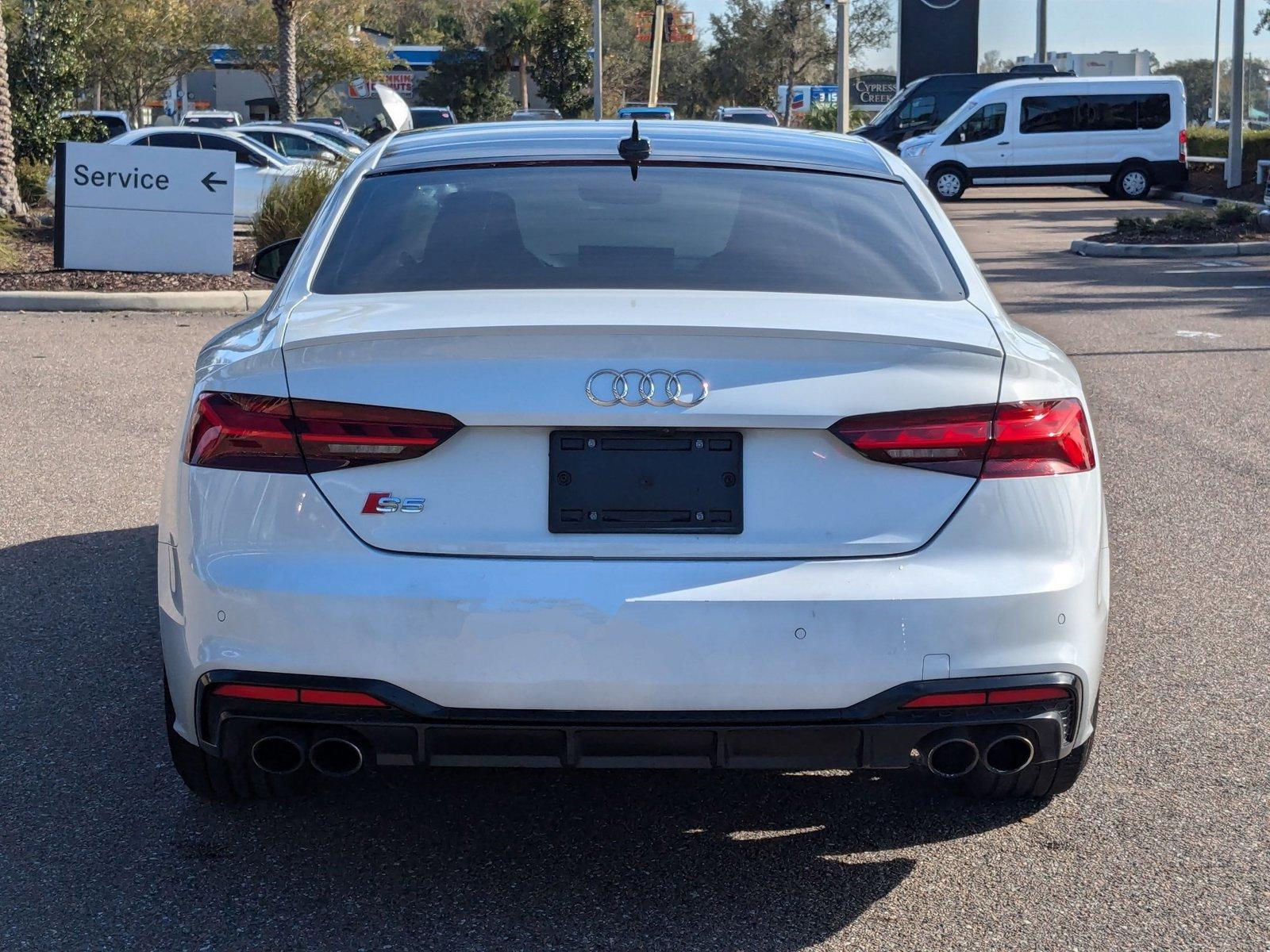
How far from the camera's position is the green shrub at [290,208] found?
50.1 ft

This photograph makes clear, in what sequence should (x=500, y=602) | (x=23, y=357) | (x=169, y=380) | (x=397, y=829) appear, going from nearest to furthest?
(x=500, y=602) → (x=397, y=829) → (x=169, y=380) → (x=23, y=357)

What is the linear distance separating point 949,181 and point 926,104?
4992 mm

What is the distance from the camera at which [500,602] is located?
114 inches

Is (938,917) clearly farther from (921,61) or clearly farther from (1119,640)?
(921,61)

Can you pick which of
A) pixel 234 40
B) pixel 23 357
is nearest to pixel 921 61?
pixel 234 40

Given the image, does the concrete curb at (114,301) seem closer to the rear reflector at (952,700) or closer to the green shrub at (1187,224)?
the rear reflector at (952,700)

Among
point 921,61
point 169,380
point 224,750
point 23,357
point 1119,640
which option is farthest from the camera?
point 921,61

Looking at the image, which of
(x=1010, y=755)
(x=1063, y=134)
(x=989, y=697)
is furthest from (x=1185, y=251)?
(x=989, y=697)

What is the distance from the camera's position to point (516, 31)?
203 feet

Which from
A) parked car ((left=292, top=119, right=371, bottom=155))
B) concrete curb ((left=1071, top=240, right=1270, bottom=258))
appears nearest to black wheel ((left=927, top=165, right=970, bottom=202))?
parked car ((left=292, top=119, right=371, bottom=155))

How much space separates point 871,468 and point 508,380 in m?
0.72

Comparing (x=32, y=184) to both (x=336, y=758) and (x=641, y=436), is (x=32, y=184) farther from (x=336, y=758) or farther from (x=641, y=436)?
(x=641, y=436)

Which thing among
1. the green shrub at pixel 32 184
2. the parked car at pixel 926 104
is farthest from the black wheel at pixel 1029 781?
the parked car at pixel 926 104

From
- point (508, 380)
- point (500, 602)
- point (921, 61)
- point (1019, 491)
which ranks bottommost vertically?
A: point (500, 602)
